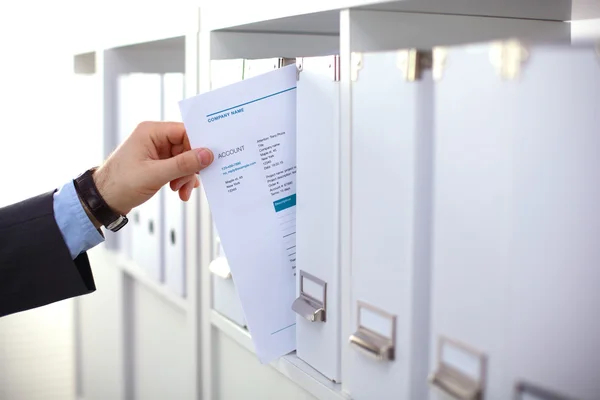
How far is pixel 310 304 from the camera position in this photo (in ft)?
2.76

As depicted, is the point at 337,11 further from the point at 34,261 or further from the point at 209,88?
the point at 34,261

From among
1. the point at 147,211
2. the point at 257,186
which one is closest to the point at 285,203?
the point at 257,186

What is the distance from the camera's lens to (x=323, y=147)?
0.79m

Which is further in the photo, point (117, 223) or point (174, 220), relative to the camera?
point (174, 220)

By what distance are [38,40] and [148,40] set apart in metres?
1.00

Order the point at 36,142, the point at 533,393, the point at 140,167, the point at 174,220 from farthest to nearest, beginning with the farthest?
the point at 36,142 → the point at 174,220 → the point at 140,167 → the point at 533,393

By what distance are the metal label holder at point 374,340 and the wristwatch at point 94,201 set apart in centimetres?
46

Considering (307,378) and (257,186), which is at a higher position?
(257,186)

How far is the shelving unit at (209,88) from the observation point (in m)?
0.77

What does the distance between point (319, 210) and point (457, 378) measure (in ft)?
0.96

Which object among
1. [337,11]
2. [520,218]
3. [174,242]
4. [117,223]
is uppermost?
[337,11]

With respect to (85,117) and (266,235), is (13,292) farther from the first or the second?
(85,117)

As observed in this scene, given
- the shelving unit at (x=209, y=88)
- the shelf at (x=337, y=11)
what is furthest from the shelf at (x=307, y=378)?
the shelf at (x=337, y=11)

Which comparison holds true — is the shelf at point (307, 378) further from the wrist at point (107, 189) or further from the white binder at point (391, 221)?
the wrist at point (107, 189)
